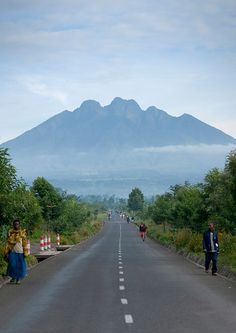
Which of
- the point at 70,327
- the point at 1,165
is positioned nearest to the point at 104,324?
the point at 70,327

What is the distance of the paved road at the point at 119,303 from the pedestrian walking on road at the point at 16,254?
0.40 meters

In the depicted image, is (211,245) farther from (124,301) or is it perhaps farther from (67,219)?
(67,219)

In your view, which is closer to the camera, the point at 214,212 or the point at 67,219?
the point at 214,212

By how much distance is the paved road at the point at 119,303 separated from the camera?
1259 centimetres

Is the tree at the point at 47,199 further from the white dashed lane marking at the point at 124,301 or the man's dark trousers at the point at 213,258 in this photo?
the white dashed lane marking at the point at 124,301

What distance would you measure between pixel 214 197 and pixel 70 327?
80.7ft

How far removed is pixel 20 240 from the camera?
20797 mm

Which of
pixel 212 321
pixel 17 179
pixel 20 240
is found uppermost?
pixel 17 179

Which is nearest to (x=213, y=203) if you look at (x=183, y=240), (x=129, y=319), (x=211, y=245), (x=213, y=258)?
(x=183, y=240)

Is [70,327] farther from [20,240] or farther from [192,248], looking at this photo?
[192,248]

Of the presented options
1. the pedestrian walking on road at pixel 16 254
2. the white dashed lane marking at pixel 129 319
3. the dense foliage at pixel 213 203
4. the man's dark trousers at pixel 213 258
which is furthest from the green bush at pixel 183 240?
the white dashed lane marking at pixel 129 319

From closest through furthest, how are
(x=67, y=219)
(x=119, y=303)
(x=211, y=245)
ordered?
(x=119, y=303) → (x=211, y=245) → (x=67, y=219)

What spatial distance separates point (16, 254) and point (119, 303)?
5.57m

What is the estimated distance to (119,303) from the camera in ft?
52.4
